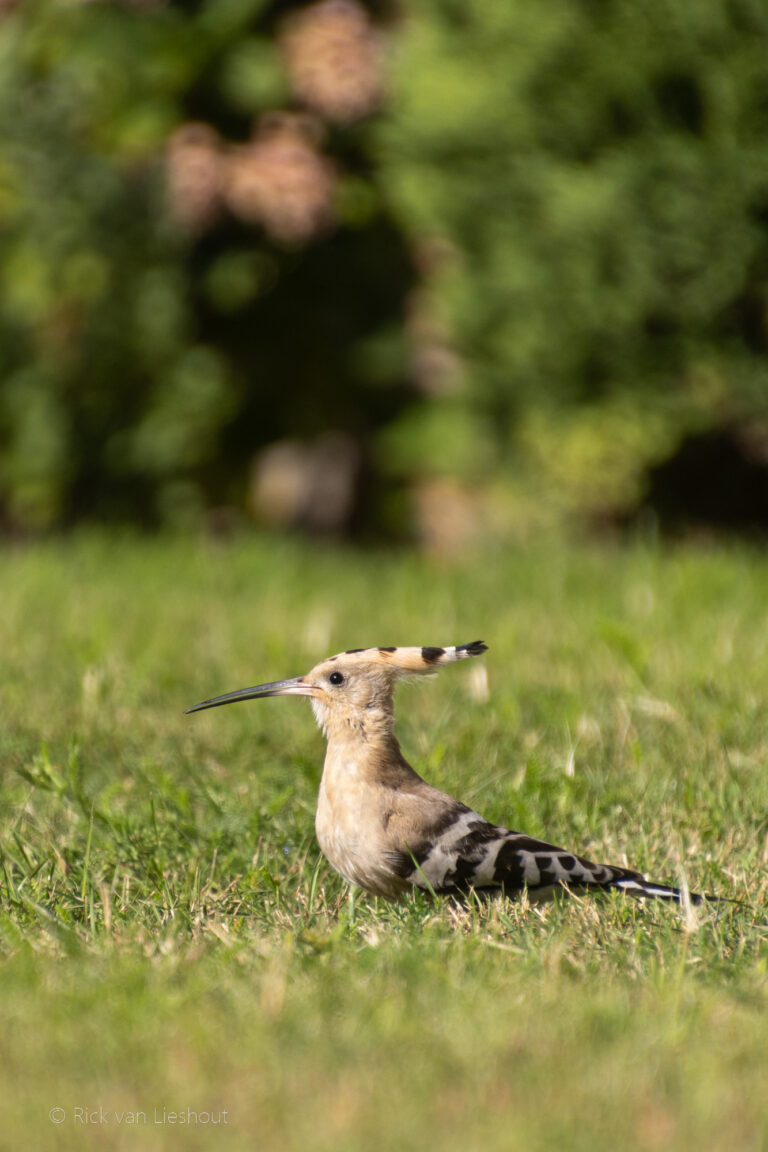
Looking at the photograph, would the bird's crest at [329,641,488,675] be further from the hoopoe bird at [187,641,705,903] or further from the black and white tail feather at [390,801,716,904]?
the black and white tail feather at [390,801,716,904]

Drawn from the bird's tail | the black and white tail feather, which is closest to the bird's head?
the black and white tail feather

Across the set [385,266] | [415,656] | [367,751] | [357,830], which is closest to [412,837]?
[357,830]

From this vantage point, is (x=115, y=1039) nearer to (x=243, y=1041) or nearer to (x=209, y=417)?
(x=243, y=1041)

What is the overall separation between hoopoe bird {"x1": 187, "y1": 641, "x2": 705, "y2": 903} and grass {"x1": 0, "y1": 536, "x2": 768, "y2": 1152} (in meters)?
0.07

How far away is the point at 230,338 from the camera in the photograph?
8789mm

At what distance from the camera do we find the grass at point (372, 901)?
6.93 ft

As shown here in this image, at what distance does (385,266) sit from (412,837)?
6539mm

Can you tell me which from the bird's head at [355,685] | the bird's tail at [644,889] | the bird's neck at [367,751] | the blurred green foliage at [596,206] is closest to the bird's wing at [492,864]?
the bird's tail at [644,889]

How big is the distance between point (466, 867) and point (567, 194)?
4805 mm

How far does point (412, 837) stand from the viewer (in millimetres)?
2982

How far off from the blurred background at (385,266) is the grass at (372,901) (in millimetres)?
1541

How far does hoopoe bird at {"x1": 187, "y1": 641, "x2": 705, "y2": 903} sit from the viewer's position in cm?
298

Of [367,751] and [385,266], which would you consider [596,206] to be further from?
[367,751]

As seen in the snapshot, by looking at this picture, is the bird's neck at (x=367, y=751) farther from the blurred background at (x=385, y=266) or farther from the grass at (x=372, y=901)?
the blurred background at (x=385, y=266)
